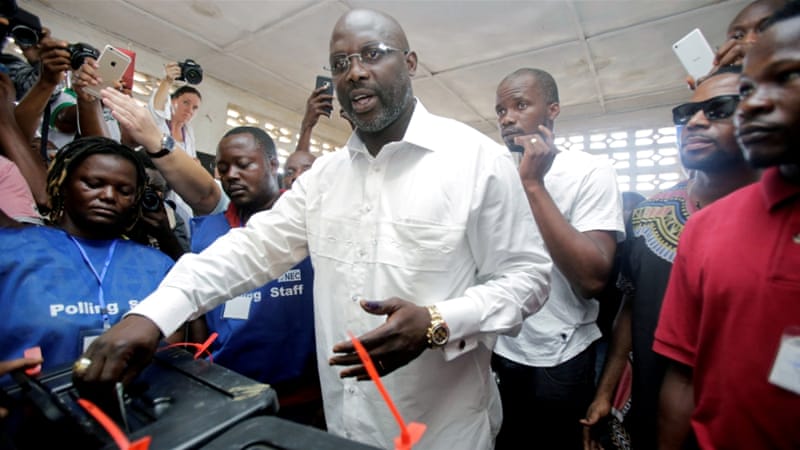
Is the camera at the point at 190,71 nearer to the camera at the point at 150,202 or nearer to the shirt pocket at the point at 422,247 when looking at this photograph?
the camera at the point at 150,202

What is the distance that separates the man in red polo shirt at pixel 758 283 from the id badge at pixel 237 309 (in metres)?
1.42

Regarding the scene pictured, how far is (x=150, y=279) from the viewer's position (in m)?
1.32

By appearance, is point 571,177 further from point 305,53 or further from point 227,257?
point 305,53

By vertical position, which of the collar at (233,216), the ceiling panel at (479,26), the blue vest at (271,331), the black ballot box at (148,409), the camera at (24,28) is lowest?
the blue vest at (271,331)

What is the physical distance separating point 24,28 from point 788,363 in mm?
2678

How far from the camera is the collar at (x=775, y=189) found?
Result: 78 cm

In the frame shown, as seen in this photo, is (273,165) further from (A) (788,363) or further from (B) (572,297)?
(A) (788,363)

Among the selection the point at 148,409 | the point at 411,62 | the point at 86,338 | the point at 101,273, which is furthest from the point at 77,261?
the point at 411,62

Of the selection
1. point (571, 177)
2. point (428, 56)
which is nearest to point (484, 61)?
point (428, 56)

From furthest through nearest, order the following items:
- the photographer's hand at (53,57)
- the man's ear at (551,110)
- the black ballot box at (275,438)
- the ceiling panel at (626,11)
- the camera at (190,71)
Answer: the ceiling panel at (626,11), the camera at (190,71), the man's ear at (551,110), the photographer's hand at (53,57), the black ballot box at (275,438)

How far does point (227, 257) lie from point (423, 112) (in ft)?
2.47

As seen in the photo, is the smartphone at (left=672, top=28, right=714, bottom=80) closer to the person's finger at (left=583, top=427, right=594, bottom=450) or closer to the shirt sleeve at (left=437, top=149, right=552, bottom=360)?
the shirt sleeve at (left=437, top=149, right=552, bottom=360)

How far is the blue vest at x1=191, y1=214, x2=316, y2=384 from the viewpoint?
142 cm

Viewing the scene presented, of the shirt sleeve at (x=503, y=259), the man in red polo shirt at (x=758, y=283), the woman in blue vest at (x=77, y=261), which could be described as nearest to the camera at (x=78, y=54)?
the woman in blue vest at (x=77, y=261)
